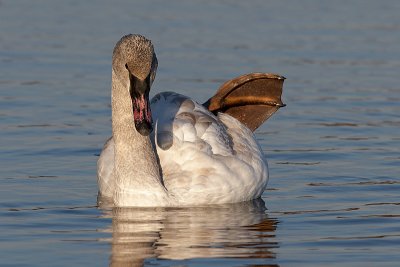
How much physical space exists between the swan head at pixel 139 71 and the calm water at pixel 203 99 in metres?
0.87

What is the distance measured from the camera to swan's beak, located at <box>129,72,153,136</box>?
35.4ft

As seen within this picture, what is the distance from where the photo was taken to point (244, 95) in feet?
42.9

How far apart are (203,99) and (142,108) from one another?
17.7 ft

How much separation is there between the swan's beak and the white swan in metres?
0.11

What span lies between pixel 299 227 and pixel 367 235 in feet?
2.03

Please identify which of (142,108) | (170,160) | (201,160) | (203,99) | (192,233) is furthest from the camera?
(203,99)

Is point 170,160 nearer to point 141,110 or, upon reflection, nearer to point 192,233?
point 141,110

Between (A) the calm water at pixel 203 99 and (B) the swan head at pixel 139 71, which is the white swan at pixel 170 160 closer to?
(B) the swan head at pixel 139 71

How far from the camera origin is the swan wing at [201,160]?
11.5 metres

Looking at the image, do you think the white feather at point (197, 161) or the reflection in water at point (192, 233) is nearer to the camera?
the reflection in water at point (192, 233)

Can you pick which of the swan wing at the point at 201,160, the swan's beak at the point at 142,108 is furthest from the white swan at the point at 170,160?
the swan's beak at the point at 142,108

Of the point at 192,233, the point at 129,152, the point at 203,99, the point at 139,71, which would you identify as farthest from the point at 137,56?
the point at 203,99

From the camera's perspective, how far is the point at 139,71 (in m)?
10.9

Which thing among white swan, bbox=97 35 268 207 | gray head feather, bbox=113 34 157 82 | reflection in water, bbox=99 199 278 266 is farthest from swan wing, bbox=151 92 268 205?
gray head feather, bbox=113 34 157 82
